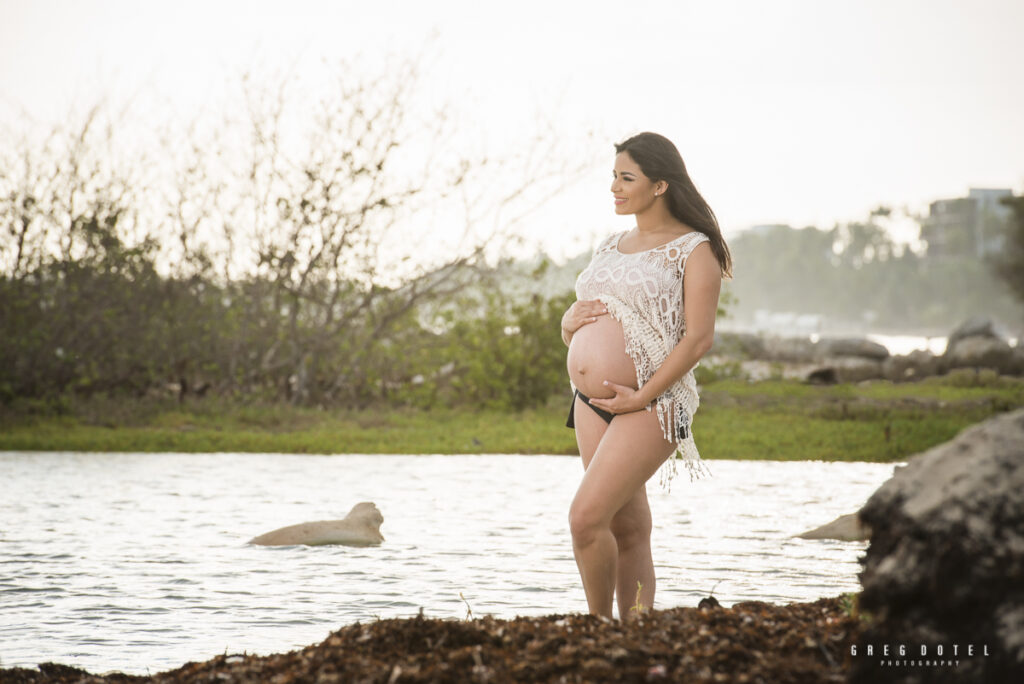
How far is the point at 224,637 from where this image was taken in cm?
487

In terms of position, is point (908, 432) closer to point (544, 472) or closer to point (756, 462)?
point (756, 462)

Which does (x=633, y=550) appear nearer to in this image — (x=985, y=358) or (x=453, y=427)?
(x=453, y=427)

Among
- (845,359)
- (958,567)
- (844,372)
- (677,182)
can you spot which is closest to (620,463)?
(677,182)

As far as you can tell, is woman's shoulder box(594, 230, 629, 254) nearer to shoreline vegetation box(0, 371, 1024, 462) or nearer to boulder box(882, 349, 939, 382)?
shoreline vegetation box(0, 371, 1024, 462)

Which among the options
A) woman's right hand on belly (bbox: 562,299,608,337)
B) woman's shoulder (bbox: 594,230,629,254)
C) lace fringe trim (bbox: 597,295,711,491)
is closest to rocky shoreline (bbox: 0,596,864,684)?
lace fringe trim (bbox: 597,295,711,491)

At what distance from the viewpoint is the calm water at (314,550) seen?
16.9 ft

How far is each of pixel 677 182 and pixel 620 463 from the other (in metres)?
1.16

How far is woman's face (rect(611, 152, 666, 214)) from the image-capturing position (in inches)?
168

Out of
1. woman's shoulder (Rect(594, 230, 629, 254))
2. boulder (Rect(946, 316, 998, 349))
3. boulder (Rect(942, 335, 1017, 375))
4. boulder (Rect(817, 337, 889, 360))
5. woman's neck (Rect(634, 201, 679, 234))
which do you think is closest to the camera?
woman's neck (Rect(634, 201, 679, 234))

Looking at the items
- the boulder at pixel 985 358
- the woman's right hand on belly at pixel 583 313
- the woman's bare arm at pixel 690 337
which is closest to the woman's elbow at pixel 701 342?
the woman's bare arm at pixel 690 337

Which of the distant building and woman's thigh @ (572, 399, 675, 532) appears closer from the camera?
woman's thigh @ (572, 399, 675, 532)

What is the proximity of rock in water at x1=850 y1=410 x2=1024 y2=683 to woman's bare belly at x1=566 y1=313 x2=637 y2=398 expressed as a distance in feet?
5.67

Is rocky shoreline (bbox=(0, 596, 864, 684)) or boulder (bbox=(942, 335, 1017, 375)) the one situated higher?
boulder (bbox=(942, 335, 1017, 375))

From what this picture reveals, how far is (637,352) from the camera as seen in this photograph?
418cm
